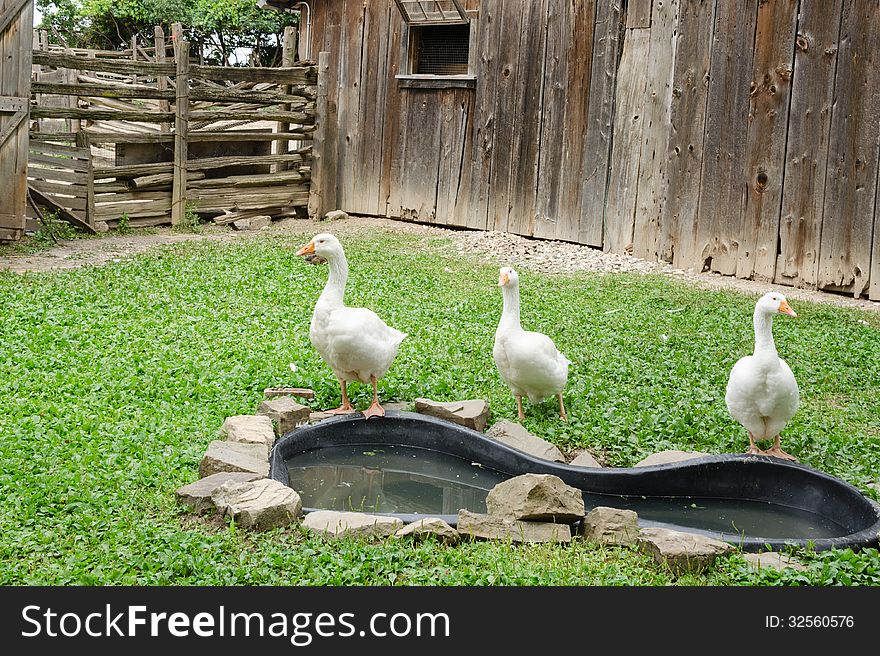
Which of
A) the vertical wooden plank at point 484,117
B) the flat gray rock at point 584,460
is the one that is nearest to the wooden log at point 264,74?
the vertical wooden plank at point 484,117

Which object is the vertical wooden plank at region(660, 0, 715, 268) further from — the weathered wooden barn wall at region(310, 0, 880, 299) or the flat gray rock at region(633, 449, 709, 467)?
the flat gray rock at region(633, 449, 709, 467)

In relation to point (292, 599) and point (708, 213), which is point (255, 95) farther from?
point (292, 599)

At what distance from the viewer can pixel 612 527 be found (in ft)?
15.7

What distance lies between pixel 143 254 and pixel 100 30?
30.1 metres

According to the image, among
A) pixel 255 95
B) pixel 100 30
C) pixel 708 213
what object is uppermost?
pixel 100 30

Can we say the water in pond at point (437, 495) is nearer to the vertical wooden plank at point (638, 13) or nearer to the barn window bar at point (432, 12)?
the vertical wooden plank at point (638, 13)

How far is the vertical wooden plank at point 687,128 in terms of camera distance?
11773 millimetres

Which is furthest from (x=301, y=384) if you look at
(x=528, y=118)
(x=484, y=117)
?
(x=484, y=117)

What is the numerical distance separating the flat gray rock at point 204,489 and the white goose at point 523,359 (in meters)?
2.02

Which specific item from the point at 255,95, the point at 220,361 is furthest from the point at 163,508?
the point at 255,95

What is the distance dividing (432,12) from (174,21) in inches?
954

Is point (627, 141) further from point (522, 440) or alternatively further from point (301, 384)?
point (522, 440)

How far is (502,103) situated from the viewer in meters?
14.2

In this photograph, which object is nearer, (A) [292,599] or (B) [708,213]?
(A) [292,599]
